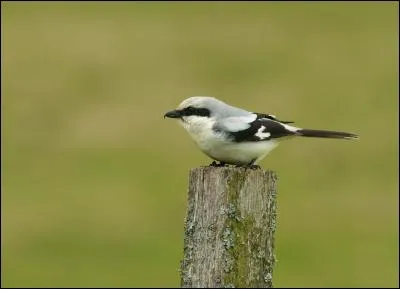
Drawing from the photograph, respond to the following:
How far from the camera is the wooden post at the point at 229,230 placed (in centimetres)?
637

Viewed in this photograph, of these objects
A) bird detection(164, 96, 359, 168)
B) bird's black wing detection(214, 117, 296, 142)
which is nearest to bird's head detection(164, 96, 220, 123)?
bird detection(164, 96, 359, 168)

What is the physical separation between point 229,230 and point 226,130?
1.53 m

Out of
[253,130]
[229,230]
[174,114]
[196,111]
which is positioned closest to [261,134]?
[253,130]

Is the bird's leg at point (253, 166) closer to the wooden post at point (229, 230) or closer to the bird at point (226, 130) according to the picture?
the bird at point (226, 130)

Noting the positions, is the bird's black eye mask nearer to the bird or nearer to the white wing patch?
the bird

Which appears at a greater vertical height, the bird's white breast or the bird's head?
the bird's head

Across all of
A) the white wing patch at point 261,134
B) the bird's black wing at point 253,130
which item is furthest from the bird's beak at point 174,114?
the white wing patch at point 261,134

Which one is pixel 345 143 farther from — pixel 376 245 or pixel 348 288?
pixel 348 288

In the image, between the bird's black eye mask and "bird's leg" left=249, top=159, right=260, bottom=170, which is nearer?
"bird's leg" left=249, top=159, right=260, bottom=170

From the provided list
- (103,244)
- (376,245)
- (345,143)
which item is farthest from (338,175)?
(103,244)

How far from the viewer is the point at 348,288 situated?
19094mm

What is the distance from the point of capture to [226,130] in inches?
308

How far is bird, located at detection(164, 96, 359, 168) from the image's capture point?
7828 mm

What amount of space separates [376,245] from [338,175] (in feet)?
9.85
